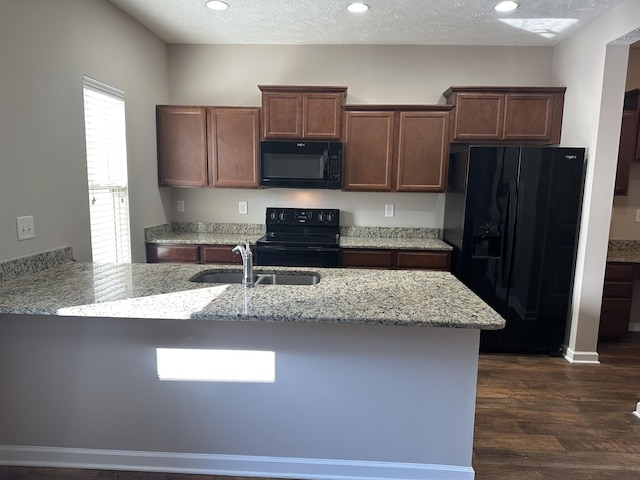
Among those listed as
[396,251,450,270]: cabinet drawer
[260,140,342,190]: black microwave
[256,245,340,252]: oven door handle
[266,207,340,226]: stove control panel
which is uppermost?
[260,140,342,190]: black microwave

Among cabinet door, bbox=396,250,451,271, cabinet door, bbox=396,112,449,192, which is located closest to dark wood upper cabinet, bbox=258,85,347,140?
cabinet door, bbox=396,112,449,192

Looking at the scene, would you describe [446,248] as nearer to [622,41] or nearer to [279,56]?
[622,41]

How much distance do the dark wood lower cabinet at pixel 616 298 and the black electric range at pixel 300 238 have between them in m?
2.33

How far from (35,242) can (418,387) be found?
2.15 meters

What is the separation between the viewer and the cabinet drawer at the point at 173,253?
357cm

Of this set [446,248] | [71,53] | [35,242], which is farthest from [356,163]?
[35,242]

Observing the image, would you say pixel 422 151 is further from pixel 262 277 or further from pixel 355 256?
pixel 262 277

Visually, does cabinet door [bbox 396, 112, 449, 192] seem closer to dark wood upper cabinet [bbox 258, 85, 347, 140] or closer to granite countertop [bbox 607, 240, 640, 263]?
dark wood upper cabinet [bbox 258, 85, 347, 140]

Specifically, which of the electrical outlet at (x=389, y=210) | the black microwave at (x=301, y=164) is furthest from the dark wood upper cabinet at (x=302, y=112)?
the electrical outlet at (x=389, y=210)

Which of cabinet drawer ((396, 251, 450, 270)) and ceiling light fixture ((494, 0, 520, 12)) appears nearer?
ceiling light fixture ((494, 0, 520, 12))

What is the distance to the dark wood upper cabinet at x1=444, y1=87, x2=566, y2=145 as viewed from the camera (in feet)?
11.1

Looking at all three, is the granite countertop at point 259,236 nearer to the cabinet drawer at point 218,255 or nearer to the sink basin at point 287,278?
the cabinet drawer at point 218,255

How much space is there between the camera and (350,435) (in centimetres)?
185

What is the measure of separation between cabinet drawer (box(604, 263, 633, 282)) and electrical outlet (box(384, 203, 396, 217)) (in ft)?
6.17
